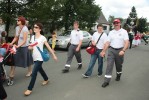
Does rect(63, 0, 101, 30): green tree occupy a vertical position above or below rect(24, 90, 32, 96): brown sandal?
above

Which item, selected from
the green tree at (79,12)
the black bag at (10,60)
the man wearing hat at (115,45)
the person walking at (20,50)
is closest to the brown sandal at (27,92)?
the person walking at (20,50)

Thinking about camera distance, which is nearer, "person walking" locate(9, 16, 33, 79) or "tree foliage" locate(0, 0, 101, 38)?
"person walking" locate(9, 16, 33, 79)

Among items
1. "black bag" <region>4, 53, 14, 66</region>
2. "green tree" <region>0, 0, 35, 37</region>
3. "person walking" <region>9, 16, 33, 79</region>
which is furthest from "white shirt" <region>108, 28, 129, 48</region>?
"green tree" <region>0, 0, 35, 37</region>

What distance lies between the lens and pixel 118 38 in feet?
26.5

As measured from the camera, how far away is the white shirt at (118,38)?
805cm

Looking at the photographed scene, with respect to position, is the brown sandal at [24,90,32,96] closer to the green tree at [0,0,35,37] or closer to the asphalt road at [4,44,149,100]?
the asphalt road at [4,44,149,100]

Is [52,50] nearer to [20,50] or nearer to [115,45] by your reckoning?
[20,50]

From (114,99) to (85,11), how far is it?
27.5 m

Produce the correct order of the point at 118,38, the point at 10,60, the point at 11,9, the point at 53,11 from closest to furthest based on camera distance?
the point at 118,38 < the point at 10,60 < the point at 11,9 < the point at 53,11

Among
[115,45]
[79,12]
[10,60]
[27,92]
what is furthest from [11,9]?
[27,92]

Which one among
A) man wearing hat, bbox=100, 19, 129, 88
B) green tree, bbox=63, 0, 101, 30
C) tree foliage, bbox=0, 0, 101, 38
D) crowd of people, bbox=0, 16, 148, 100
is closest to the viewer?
crowd of people, bbox=0, 16, 148, 100

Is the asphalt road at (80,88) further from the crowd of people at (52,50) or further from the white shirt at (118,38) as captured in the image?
the white shirt at (118,38)

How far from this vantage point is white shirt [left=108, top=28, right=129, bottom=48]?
26.4 ft

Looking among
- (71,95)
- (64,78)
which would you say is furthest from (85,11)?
(71,95)
